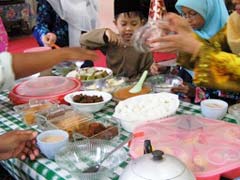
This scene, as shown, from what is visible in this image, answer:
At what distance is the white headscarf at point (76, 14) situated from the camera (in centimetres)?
274

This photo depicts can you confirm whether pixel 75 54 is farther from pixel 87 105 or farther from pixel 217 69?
pixel 217 69

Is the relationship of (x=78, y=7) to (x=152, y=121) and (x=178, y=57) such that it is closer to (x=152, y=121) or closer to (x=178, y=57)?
(x=178, y=57)

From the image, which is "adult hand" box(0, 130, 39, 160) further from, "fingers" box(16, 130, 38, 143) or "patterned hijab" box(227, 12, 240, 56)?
"patterned hijab" box(227, 12, 240, 56)

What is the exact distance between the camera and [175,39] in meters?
1.24

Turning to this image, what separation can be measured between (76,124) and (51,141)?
0.16 m

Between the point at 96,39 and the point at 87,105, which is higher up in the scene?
the point at 96,39

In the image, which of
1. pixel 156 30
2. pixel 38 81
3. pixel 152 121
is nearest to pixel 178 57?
pixel 156 30

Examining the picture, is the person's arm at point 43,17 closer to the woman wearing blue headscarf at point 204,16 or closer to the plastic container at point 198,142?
the woman wearing blue headscarf at point 204,16

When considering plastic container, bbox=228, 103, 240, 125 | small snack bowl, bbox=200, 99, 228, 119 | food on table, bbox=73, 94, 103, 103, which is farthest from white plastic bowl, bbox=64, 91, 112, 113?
plastic container, bbox=228, 103, 240, 125

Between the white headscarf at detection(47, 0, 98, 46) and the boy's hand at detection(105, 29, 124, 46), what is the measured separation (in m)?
0.56

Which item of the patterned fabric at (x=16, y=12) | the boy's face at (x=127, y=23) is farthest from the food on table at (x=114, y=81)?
the patterned fabric at (x=16, y=12)

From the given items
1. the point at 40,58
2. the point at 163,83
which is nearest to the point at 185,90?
the point at 163,83

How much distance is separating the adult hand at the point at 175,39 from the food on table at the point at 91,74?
1.90 feet

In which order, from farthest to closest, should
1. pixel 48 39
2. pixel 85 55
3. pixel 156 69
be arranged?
pixel 48 39, pixel 156 69, pixel 85 55
